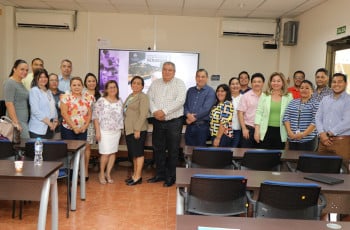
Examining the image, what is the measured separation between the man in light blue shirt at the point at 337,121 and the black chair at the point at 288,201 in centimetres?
181

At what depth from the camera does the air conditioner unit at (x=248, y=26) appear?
23.0 feet

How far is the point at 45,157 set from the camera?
3516 millimetres

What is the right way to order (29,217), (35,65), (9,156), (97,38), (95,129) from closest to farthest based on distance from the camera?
1. (9,156)
2. (29,217)
3. (95,129)
4. (35,65)
5. (97,38)

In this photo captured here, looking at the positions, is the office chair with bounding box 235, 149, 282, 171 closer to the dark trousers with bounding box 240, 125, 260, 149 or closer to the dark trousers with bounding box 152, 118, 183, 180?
the dark trousers with bounding box 240, 125, 260, 149

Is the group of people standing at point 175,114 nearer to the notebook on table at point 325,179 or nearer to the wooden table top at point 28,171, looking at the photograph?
the notebook on table at point 325,179

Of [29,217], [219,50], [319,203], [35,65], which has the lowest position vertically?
[29,217]

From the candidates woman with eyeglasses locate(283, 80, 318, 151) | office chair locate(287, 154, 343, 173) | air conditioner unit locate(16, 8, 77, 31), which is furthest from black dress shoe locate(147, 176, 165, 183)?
air conditioner unit locate(16, 8, 77, 31)

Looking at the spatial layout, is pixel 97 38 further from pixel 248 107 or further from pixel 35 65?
pixel 248 107

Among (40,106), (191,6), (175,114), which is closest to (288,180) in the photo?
(175,114)

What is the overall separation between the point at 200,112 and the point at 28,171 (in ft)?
8.69

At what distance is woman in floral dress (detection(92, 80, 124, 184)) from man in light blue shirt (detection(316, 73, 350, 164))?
2.59 metres

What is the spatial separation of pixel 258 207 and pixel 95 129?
2978mm

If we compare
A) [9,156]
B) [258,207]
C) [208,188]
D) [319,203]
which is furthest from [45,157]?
[319,203]

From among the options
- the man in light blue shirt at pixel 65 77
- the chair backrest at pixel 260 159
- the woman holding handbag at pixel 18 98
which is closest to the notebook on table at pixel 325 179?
the chair backrest at pixel 260 159
